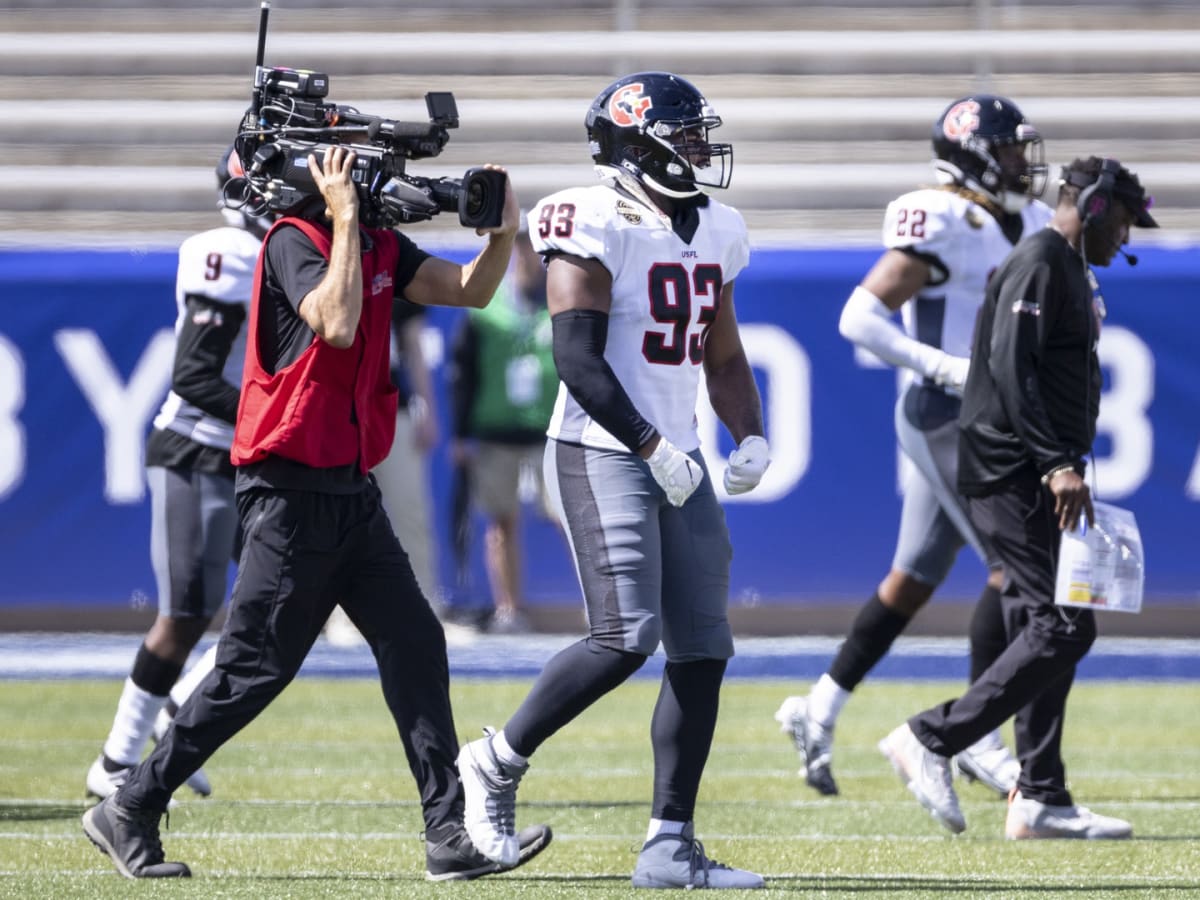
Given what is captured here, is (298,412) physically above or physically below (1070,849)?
above

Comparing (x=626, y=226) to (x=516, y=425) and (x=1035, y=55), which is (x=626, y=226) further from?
(x=1035, y=55)

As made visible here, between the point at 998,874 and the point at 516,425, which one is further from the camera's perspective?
the point at 516,425

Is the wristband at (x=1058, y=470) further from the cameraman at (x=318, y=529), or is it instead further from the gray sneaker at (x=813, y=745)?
the cameraman at (x=318, y=529)

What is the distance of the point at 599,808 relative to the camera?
5996 millimetres

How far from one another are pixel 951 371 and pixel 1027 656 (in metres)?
0.95

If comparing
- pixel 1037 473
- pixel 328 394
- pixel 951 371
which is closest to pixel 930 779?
pixel 1037 473

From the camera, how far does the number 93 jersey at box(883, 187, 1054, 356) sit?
20.1 ft

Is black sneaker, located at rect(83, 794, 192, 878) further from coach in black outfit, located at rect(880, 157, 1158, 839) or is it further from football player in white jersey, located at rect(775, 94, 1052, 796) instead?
football player in white jersey, located at rect(775, 94, 1052, 796)

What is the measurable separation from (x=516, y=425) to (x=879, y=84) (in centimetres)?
362

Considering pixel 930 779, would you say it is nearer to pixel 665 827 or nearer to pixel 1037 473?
pixel 1037 473

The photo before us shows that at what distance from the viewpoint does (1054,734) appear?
5.49 metres

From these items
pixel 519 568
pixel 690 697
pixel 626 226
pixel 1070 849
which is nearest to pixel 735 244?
pixel 626 226

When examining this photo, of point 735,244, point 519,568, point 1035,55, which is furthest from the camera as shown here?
point 1035,55

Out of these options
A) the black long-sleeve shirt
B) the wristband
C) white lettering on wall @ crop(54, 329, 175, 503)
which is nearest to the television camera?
the black long-sleeve shirt
